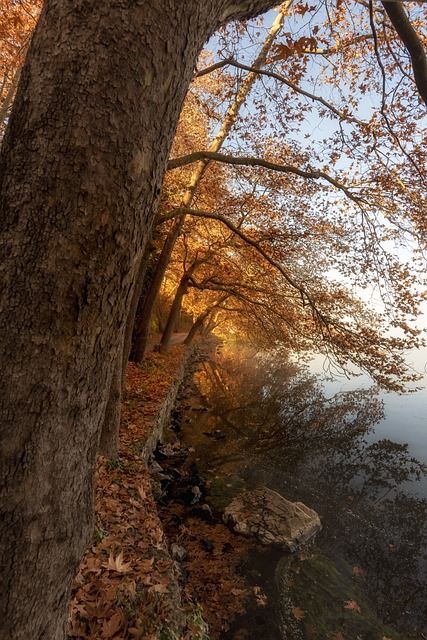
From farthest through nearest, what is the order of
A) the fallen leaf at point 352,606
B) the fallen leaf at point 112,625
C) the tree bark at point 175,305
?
the tree bark at point 175,305
the fallen leaf at point 352,606
the fallen leaf at point 112,625

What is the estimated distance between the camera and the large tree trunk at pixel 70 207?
1.18 metres

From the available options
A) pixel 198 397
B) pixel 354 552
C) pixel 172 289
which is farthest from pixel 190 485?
pixel 172 289

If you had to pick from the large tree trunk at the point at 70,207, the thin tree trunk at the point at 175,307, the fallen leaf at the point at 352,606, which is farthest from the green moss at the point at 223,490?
the thin tree trunk at the point at 175,307

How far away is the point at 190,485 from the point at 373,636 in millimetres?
4379

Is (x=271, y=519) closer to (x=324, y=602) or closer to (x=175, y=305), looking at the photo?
(x=324, y=602)

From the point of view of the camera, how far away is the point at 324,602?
19.8 feet

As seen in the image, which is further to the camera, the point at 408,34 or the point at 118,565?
the point at 118,565

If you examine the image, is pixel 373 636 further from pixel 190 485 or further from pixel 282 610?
pixel 190 485

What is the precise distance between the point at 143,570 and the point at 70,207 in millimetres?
4395

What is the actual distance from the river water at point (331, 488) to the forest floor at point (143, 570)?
22.3 inches

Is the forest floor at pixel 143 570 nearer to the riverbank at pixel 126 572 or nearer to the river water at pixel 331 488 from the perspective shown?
the riverbank at pixel 126 572

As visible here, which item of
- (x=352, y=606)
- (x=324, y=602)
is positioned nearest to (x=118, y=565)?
(x=324, y=602)

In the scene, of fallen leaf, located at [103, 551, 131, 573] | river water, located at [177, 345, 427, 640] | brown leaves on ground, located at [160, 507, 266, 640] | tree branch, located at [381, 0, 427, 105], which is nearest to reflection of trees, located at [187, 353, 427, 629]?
river water, located at [177, 345, 427, 640]

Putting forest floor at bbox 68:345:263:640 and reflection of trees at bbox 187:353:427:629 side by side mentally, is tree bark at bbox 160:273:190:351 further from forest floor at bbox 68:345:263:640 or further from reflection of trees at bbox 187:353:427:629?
forest floor at bbox 68:345:263:640
